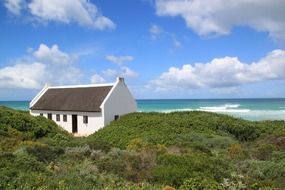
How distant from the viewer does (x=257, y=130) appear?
2661 centimetres

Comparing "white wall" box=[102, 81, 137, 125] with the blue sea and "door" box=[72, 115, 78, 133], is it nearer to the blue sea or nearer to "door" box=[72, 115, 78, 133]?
"door" box=[72, 115, 78, 133]

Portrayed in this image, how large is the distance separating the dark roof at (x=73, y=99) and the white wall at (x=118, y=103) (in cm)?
58

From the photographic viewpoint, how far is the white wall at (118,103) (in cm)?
3278

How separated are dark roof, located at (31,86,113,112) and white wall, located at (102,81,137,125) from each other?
581 mm

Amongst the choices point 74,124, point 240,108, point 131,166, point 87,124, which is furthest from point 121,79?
point 240,108

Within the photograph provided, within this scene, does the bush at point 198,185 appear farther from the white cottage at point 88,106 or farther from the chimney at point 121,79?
the chimney at point 121,79

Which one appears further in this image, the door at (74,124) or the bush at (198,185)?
the door at (74,124)

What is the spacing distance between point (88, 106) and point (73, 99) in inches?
127

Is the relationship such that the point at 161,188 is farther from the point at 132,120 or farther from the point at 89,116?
the point at 89,116

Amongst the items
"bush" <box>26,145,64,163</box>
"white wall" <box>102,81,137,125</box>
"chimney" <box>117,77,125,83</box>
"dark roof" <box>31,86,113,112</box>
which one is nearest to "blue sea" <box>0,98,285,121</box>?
"white wall" <box>102,81,137,125</box>

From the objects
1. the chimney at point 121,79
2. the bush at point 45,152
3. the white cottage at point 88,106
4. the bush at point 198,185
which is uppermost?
the chimney at point 121,79

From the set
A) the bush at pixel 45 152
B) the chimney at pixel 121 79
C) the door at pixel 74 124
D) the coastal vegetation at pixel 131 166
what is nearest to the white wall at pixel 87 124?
the door at pixel 74 124

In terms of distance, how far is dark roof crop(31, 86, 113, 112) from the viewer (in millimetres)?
33719

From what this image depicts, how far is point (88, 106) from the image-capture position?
33.7 m
